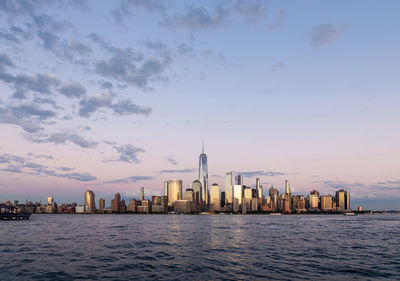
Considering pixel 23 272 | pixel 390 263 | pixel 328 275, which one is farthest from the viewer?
pixel 390 263

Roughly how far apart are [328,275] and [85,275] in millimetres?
33799

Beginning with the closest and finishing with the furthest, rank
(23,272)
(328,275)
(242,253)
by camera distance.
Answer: (328,275), (23,272), (242,253)

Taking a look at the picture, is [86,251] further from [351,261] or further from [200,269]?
[351,261]

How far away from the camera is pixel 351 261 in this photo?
52.0 metres

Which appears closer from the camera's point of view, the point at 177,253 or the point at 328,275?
the point at 328,275

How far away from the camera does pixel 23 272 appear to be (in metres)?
43.7

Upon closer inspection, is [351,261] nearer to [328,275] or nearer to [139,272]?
[328,275]

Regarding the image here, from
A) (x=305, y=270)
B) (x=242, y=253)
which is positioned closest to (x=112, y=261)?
(x=242, y=253)

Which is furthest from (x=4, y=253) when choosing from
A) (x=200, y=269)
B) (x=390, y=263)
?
(x=390, y=263)

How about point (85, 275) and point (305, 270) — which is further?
point (305, 270)

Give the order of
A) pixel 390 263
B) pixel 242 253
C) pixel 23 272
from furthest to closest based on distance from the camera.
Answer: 1. pixel 242 253
2. pixel 390 263
3. pixel 23 272

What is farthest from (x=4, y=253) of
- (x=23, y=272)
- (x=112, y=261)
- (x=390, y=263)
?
(x=390, y=263)

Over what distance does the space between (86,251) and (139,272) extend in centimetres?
2513

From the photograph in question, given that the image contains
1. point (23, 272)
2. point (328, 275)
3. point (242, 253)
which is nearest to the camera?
point (328, 275)
